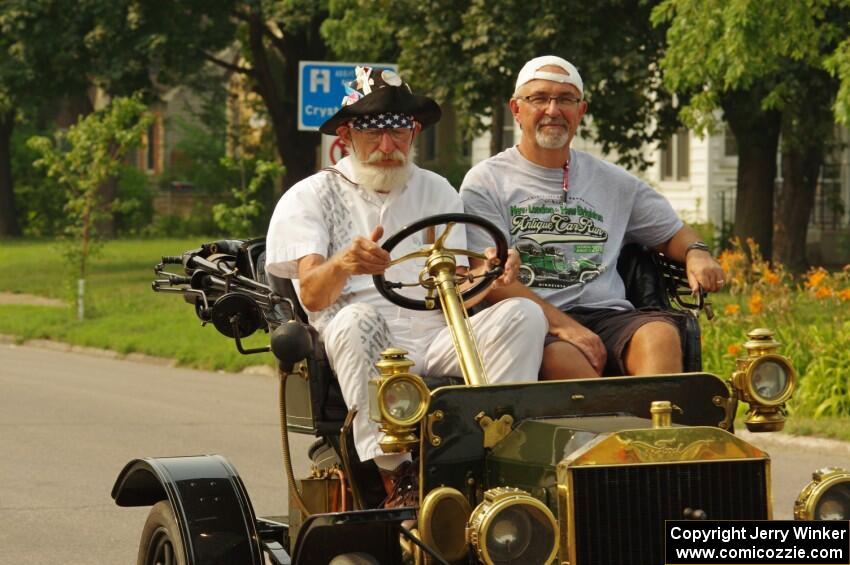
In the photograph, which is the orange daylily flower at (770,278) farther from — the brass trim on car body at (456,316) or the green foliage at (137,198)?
the green foliage at (137,198)

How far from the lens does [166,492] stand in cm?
579

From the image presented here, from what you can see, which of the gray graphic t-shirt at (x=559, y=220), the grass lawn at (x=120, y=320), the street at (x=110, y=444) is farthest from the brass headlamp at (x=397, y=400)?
the grass lawn at (x=120, y=320)

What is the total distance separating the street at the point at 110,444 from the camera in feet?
28.8

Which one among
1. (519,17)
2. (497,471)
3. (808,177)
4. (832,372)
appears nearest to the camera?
(497,471)

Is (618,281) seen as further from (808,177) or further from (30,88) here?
(30,88)

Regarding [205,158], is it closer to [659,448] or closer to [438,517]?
[438,517]

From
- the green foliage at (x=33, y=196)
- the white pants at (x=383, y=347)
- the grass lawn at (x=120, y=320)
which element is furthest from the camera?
the green foliage at (x=33, y=196)

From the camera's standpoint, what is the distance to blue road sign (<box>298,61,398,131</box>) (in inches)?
628

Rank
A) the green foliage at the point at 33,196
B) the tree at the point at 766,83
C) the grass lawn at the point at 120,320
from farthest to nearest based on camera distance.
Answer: the green foliage at the point at 33,196 → the grass lawn at the point at 120,320 → the tree at the point at 766,83

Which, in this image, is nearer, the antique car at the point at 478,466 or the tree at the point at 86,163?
the antique car at the point at 478,466

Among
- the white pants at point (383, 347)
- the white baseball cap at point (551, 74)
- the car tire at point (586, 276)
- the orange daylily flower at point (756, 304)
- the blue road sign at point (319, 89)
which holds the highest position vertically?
the blue road sign at point (319, 89)

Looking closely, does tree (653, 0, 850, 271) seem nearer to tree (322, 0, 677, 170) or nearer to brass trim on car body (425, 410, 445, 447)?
tree (322, 0, 677, 170)

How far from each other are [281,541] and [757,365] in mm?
1979

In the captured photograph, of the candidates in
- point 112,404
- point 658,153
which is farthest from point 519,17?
point 658,153
